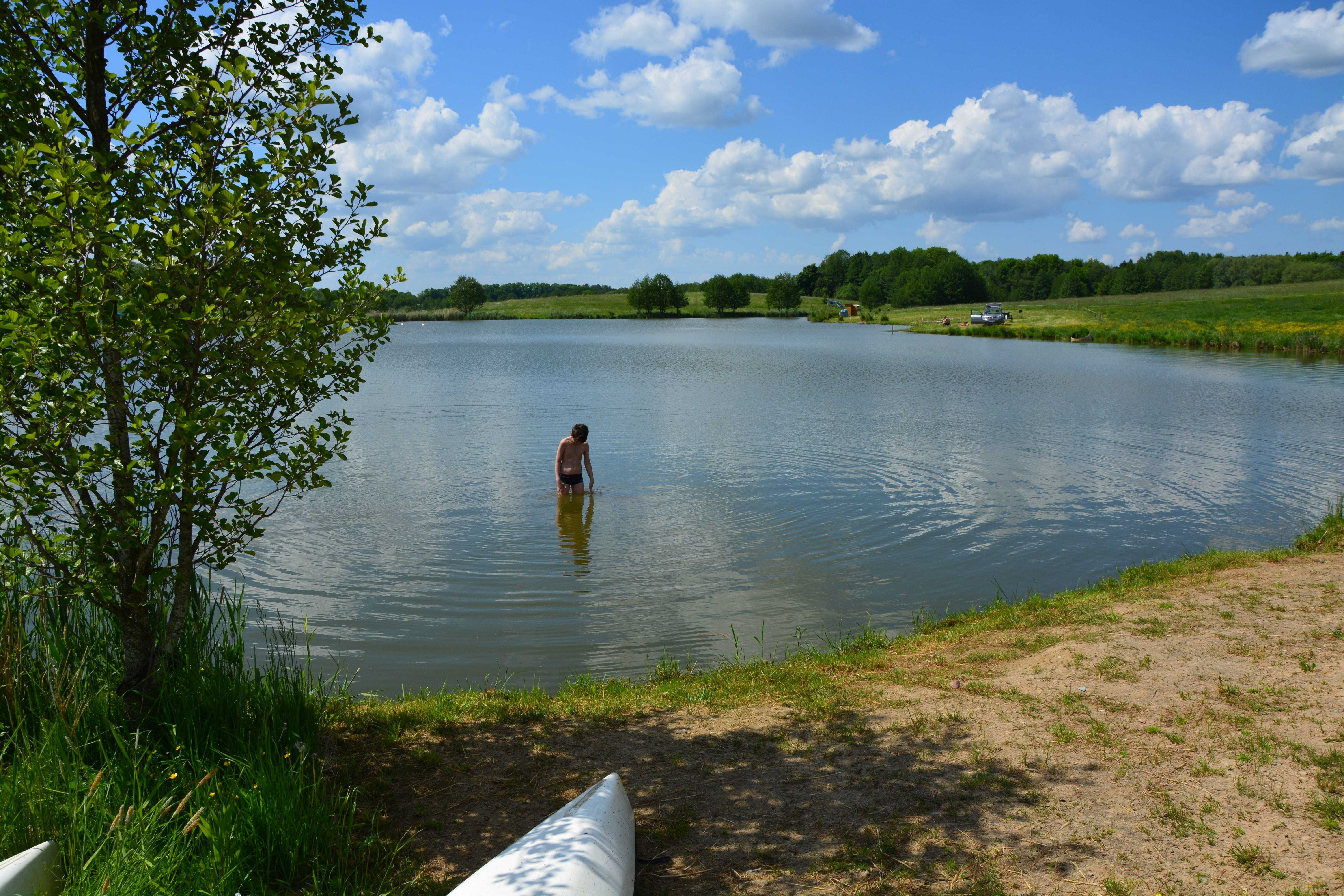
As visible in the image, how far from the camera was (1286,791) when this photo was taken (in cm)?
484

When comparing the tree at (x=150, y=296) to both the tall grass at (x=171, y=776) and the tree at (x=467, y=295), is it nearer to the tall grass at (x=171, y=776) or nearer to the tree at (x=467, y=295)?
the tall grass at (x=171, y=776)

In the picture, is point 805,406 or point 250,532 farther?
point 805,406

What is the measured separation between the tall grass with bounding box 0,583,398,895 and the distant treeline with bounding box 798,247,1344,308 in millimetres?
124149

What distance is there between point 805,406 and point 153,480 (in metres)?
25.8

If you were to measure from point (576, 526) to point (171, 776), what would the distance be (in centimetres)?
945

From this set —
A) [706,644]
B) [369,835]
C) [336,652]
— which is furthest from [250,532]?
[706,644]

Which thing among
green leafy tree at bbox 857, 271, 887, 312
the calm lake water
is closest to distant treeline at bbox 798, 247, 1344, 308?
green leafy tree at bbox 857, 271, 887, 312

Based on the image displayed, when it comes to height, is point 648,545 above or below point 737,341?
below

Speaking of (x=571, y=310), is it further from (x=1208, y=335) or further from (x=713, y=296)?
(x=1208, y=335)

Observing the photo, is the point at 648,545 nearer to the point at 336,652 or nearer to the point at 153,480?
the point at 336,652

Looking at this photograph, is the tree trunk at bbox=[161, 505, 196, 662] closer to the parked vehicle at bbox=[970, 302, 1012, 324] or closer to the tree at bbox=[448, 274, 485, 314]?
the parked vehicle at bbox=[970, 302, 1012, 324]

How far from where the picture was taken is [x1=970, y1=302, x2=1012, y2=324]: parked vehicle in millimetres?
84312

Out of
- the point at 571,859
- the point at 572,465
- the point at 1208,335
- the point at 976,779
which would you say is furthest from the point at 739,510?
the point at 1208,335

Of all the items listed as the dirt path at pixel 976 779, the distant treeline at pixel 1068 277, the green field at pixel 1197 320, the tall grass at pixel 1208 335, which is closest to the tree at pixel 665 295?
the distant treeline at pixel 1068 277
